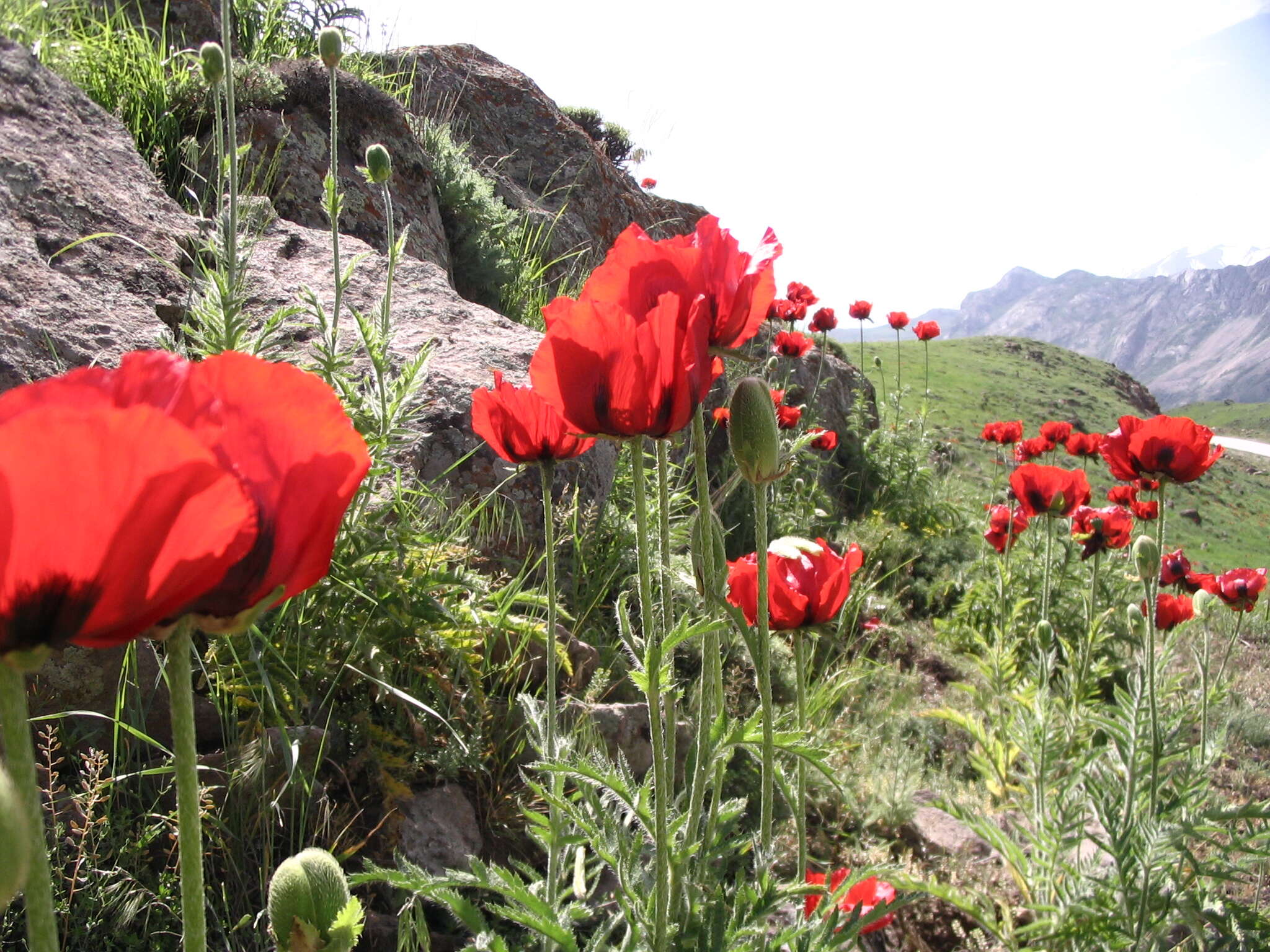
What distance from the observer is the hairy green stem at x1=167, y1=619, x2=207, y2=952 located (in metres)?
0.46

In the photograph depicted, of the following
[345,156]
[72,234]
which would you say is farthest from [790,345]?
[72,234]

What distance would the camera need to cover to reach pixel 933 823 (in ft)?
9.82

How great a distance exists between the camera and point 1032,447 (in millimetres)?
5258

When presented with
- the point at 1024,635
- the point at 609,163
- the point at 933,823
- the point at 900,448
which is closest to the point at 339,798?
the point at 933,823

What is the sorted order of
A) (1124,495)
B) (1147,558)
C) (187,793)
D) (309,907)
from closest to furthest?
(187,793), (309,907), (1147,558), (1124,495)

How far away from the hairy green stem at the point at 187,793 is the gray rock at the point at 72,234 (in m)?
2.13

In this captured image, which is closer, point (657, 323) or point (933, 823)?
point (657, 323)

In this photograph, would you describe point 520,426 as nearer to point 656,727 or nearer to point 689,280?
point 689,280

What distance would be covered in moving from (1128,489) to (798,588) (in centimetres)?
331

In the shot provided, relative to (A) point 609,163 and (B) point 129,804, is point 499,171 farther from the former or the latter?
(B) point 129,804

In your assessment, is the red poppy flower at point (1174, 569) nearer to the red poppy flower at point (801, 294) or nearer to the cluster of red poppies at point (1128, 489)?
the cluster of red poppies at point (1128, 489)

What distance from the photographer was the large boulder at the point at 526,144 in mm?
6930

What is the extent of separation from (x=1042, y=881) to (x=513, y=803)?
1.41 metres

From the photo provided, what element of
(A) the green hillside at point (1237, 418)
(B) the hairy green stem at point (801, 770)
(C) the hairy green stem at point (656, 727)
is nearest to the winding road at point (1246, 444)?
(A) the green hillside at point (1237, 418)
